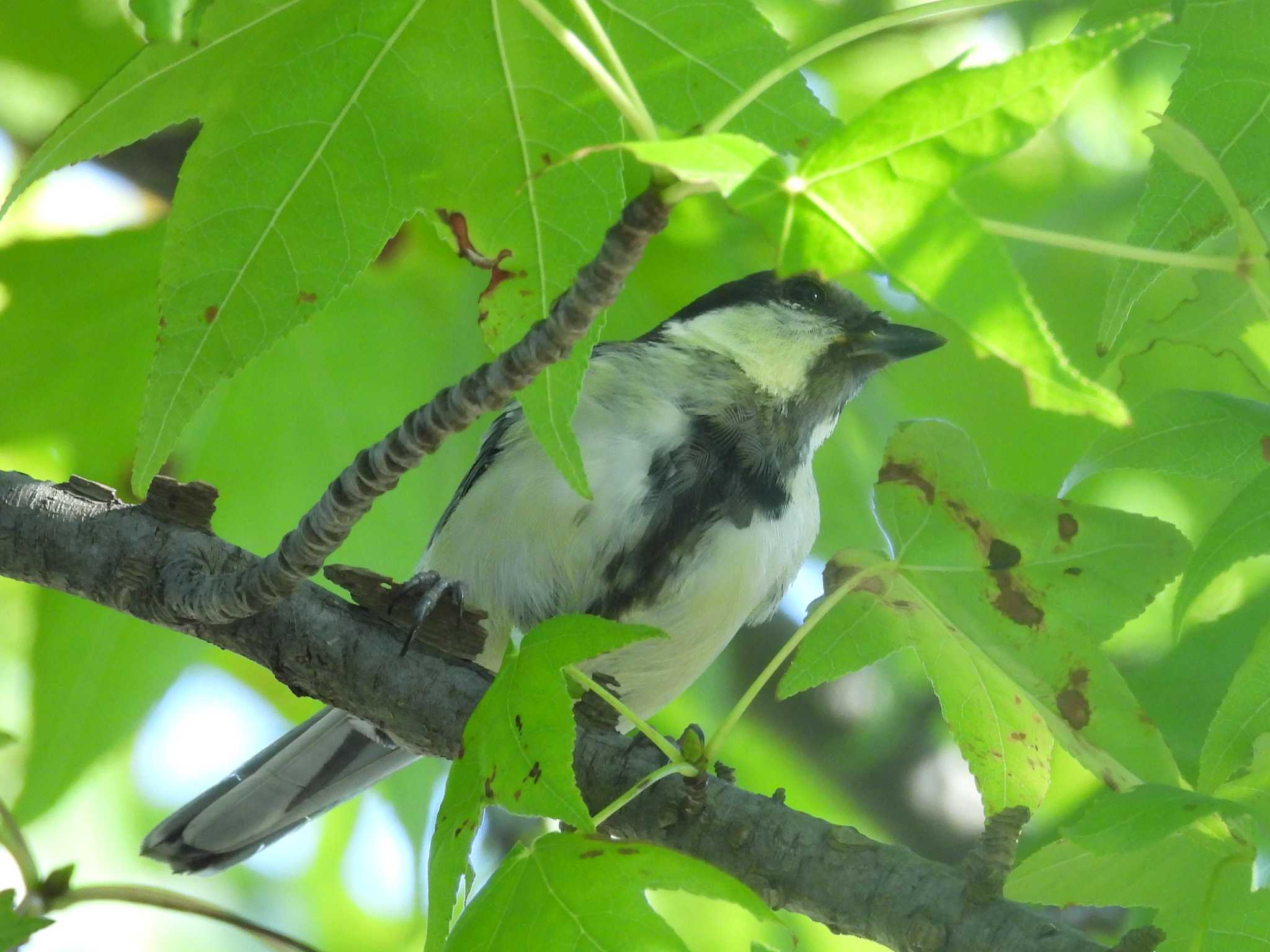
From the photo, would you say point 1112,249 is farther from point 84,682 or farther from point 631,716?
point 84,682

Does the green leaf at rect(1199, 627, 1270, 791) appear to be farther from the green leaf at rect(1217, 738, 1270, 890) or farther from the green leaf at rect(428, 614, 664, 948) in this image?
the green leaf at rect(428, 614, 664, 948)

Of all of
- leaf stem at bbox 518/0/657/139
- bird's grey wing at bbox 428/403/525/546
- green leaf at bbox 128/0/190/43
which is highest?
bird's grey wing at bbox 428/403/525/546

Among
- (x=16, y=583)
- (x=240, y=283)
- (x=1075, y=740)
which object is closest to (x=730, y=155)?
(x=240, y=283)

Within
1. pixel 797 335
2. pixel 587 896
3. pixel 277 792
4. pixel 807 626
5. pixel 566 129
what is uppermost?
pixel 797 335

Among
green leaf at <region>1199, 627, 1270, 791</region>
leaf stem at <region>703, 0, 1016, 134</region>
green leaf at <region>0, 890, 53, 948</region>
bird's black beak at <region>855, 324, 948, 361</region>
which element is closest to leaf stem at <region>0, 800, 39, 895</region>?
green leaf at <region>0, 890, 53, 948</region>

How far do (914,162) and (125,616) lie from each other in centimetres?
192

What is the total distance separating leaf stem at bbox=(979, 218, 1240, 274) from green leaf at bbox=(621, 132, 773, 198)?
23 centimetres

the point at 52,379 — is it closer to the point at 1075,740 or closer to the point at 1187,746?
the point at 1075,740

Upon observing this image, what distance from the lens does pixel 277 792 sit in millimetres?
2910

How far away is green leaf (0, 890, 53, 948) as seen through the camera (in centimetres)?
146

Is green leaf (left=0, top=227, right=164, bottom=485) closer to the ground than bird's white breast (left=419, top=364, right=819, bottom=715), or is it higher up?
higher up

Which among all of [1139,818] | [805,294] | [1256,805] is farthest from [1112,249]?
[805,294]

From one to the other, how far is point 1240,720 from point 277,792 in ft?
7.02

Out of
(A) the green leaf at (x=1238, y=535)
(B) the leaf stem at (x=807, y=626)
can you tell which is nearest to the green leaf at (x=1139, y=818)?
(A) the green leaf at (x=1238, y=535)
